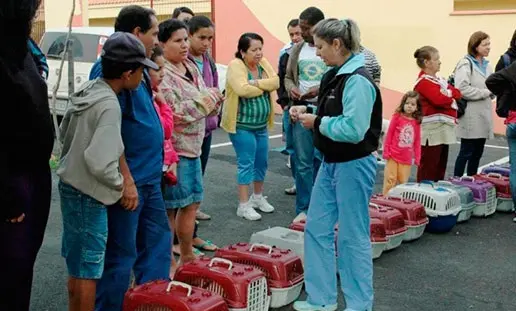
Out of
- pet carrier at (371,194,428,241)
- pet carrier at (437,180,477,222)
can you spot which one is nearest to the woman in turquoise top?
pet carrier at (371,194,428,241)

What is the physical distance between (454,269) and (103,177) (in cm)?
313

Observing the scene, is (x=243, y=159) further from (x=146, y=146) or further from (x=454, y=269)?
(x=146, y=146)

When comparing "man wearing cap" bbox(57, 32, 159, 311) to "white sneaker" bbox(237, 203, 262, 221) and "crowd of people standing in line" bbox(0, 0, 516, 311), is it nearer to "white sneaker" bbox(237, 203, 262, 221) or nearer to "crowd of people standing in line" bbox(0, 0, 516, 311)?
"crowd of people standing in line" bbox(0, 0, 516, 311)

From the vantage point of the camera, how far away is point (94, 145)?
126 inches

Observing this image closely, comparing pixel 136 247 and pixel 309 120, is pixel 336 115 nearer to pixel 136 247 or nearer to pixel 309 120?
pixel 309 120

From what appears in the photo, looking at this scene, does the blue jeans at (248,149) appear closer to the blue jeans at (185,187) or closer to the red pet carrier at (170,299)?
the blue jeans at (185,187)

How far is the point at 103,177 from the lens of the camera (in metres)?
3.21

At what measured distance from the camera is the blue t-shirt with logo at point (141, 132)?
355 cm

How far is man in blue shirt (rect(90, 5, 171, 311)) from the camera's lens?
3.53 meters

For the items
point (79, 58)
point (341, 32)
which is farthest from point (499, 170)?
point (79, 58)

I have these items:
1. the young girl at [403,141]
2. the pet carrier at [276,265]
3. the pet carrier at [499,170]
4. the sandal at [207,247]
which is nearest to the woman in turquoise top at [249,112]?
the sandal at [207,247]

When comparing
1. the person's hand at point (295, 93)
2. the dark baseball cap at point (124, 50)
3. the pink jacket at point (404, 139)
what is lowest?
the pink jacket at point (404, 139)

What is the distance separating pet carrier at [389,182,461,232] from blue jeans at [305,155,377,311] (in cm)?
217

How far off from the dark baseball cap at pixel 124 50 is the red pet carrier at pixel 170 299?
120 centimetres
